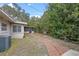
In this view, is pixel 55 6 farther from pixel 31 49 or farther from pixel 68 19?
pixel 31 49

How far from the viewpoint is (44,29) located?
3766 millimetres

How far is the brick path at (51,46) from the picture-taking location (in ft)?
12.2

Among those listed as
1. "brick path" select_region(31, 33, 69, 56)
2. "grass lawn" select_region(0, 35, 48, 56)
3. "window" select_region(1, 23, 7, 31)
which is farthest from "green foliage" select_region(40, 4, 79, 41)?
"window" select_region(1, 23, 7, 31)

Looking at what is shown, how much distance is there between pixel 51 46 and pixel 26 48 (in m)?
0.48

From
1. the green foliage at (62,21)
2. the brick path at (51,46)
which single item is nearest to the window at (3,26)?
the brick path at (51,46)

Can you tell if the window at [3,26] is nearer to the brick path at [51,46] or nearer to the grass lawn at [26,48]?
the grass lawn at [26,48]

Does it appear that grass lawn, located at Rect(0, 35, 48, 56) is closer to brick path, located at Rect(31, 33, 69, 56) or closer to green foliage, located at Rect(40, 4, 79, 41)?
brick path, located at Rect(31, 33, 69, 56)

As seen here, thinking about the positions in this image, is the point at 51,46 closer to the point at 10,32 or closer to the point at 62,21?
the point at 62,21

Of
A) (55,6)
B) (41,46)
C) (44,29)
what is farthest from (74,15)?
(41,46)

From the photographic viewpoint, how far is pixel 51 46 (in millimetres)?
3760

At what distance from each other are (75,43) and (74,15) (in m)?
0.53

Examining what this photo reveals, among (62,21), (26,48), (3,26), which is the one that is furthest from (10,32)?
(62,21)

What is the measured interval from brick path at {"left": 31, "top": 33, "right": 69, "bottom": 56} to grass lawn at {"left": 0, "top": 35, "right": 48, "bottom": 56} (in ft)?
0.26

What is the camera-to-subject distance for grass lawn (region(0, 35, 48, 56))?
145 inches
